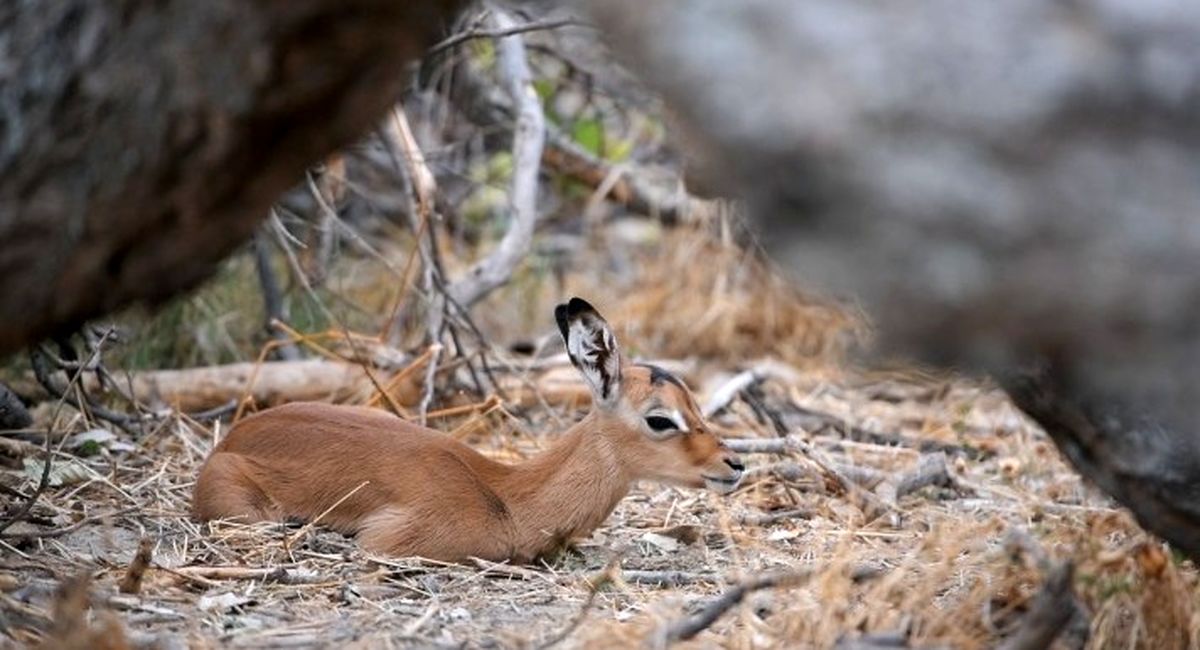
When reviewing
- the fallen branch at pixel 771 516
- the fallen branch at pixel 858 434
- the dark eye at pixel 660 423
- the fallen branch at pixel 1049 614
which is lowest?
the fallen branch at pixel 858 434

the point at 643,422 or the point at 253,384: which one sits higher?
the point at 643,422

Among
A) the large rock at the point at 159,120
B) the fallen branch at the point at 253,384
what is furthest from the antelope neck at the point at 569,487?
the large rock at the point at 159,120

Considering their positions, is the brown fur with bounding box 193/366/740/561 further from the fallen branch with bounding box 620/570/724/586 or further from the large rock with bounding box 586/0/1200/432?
the large rock with bounding box 586/0/1200/432

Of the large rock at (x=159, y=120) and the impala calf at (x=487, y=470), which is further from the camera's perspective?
the impala calf at (x=487, y=470)

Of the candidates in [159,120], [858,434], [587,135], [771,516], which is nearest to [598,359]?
[771,516]

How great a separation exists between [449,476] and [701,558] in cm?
100

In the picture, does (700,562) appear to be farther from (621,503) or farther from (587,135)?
(587,135)

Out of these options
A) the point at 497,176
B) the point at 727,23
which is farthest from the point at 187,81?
the point at 497,176

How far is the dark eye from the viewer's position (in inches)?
258

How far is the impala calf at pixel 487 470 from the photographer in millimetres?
6340

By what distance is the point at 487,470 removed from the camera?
21.7ft

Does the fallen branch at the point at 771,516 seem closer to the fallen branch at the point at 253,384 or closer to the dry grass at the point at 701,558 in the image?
the dry grass at the point at 701,558

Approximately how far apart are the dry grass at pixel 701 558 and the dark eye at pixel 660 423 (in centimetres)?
46

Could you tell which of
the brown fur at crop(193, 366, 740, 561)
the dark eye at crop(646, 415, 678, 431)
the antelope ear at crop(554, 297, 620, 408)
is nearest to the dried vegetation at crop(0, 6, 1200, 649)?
the brown fur at crop(193, 366, 740, 561)
